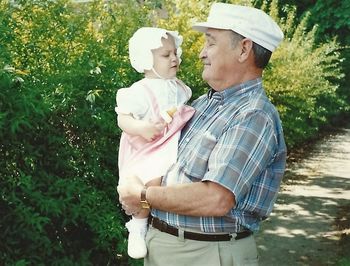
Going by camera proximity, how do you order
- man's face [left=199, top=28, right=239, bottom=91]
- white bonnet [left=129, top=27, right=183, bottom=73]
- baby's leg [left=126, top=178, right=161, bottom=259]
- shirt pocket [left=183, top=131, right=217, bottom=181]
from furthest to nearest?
white bonnet [left=129, top=27, right=183, bottom=73], baby's leg [left=126, top=178, right=161, bottom=259], man's face [left=199, top=28, right=239, bottom=91], shirt pocket [left=183, top=131, right=217, bottom=181]

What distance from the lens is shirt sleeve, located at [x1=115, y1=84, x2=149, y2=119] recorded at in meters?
2.88

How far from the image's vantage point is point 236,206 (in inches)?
98.1

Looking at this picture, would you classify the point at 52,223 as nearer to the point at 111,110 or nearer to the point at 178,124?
the point at 111,110

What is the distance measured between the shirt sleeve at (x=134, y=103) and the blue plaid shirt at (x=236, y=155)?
0.28m

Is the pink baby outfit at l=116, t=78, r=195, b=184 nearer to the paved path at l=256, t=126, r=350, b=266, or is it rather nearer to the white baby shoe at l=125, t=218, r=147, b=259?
the white baby shoe at l=125, t=218, r=147, b=259

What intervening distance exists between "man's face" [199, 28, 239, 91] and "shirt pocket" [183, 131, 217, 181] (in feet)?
0.89

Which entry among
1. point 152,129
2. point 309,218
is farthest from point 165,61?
point 309,218

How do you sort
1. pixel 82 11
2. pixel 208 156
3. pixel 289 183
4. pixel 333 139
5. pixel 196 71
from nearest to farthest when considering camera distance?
1. pixel 208 156
2. pixel 82 11
3. pixel 196 71
4. pixel 289 183
5. pixel 333 139

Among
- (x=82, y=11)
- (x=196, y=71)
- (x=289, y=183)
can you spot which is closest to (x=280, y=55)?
(x=289, y=183)

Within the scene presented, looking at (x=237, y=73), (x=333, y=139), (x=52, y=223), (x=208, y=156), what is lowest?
(x=333, y=139)

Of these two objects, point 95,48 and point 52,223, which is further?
point 95,48

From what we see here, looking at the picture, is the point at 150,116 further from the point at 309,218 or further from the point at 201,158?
the point at 309,218

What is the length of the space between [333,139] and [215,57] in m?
15.6

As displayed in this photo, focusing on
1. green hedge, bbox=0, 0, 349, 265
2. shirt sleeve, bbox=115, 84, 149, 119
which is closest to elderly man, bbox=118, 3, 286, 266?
shirt sleeve, bbox=115, 84, 149, 119
